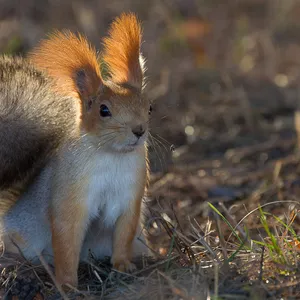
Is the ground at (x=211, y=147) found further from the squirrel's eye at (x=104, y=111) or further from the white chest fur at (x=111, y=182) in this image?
the squirrel's eye at (x=104, y=111)

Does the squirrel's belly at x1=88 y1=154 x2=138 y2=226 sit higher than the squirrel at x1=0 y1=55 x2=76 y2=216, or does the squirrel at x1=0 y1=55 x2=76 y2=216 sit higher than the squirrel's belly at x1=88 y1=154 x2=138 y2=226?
the squirrel at x1=0 y1=55 x2=76 y2=216

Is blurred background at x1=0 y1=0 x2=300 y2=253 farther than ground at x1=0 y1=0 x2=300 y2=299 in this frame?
Yes

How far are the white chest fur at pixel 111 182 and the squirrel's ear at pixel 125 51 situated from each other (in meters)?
0.37

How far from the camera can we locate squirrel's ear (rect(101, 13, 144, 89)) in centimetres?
333

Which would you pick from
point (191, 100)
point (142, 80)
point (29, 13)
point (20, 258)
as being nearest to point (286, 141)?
point (191, 100)

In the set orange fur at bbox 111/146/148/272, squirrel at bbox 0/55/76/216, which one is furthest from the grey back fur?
orange fur at bbox 111/146/148/272

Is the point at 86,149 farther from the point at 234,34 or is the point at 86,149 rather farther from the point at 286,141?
the point at 234,34

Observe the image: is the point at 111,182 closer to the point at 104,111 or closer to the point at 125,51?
the point at 104,111

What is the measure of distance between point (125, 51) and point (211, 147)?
93.4 inches

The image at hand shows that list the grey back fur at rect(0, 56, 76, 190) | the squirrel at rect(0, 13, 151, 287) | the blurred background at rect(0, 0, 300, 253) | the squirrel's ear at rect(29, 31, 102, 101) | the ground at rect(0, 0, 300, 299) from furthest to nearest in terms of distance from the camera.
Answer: the blurred background at rect(0, 0, 300, 253) < the grey back fur at rect(0, 56, 76, 190) < the squirrel's ear at rect(29, 31, 102, 101) < the squirrel at rect(0, 13, 151, 287) < the ground at rect(0, 0, 300, 299)

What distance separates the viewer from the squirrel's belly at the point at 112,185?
3127 mm

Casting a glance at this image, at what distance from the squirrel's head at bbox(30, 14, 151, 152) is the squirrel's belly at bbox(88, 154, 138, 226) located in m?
0.09

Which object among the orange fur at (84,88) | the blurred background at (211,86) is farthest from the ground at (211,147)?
the orange fur at (84,88)

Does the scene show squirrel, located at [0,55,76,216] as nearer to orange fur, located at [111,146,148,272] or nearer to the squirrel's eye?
the squirrel's eye
